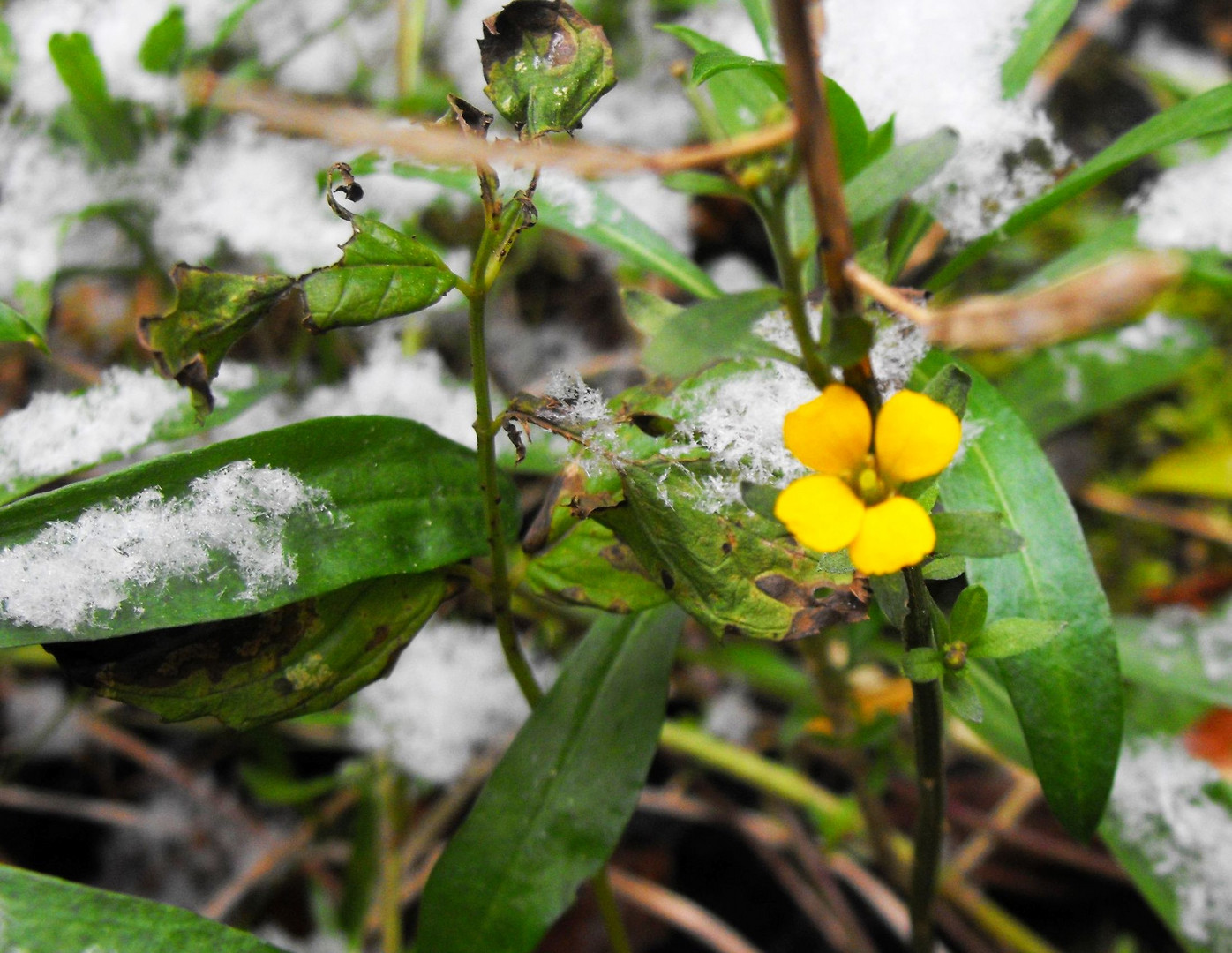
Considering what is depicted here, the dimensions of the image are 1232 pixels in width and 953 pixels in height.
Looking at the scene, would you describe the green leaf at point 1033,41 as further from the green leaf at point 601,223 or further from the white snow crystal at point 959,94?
the green leaf at point 601,223

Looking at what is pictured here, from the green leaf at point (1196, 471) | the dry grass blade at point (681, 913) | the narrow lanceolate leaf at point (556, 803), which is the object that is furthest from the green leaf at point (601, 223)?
the green leaf at point (1196, 471)

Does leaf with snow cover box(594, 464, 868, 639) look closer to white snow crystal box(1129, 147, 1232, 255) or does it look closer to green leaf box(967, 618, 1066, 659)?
green leaf box(967, 618, 1066, 659)

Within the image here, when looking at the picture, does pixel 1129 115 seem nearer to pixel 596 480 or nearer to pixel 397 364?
pixel 397 364

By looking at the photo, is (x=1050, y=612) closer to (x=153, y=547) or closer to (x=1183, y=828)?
(x=1183, y=828)

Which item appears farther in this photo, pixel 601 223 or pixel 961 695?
pixel 601 223

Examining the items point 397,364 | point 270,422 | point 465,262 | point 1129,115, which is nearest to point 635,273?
point 465,262

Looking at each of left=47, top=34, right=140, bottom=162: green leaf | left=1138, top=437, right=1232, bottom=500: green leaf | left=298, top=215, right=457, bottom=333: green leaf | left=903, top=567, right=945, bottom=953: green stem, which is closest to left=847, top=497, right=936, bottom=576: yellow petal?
left=903, top=567, right=945, bottom=953: green stem

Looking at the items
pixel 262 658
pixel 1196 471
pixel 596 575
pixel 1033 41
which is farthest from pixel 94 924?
pixel 1196 471
